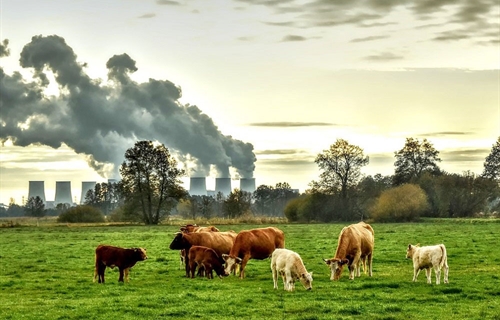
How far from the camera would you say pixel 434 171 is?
108812 millimetres

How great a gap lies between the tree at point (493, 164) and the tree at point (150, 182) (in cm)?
5348

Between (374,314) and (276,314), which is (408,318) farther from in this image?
(276,314)

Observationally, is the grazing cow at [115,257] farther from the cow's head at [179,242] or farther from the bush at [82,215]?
the bush at [82,215]

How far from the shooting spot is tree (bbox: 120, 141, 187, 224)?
300 feet

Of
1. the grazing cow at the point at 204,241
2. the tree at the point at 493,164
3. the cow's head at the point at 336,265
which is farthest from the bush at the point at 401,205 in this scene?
the cow's head at the point at 336,265

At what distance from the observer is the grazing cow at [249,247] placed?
25.0 metres

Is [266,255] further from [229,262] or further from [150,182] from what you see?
[150,182]

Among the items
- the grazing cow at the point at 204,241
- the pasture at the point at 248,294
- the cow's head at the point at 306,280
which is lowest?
the pasture at the point at 248,294

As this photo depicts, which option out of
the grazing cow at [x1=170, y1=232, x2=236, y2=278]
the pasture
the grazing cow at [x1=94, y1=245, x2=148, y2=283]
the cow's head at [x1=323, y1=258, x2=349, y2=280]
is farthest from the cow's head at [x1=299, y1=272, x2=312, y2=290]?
the grazing cow at [x1=170, y1=232, x2=236, y2=278]

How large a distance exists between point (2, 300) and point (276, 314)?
9306 mm

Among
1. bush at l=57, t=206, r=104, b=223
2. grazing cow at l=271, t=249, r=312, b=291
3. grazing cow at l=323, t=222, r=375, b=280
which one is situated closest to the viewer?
grazing cow at l=271, t=249, r=312, b=291

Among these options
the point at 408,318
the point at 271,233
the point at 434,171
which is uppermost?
the point at 434,171

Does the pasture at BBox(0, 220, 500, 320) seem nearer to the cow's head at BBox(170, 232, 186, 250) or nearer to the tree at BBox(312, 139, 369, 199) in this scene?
the cow's head at BBox(170, 232, 186, 250)

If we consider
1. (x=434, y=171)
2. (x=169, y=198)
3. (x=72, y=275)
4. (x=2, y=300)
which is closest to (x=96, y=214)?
(x=169, y=198)
